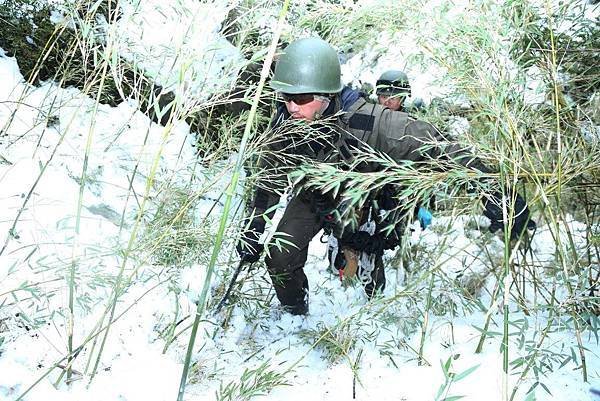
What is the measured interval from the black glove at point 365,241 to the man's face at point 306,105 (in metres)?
0.96

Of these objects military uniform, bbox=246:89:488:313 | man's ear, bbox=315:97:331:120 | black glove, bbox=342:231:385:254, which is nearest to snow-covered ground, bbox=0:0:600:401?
military uniform, bbox=246:89:488:313

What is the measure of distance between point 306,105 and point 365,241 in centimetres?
105

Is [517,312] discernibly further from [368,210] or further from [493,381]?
[368,210]

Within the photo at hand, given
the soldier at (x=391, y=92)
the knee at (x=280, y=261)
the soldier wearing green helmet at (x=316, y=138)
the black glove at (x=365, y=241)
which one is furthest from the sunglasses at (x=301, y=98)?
the soldier at (x=391, y=92)

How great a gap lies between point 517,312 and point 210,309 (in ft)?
4.99

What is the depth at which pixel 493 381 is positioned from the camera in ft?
5.99

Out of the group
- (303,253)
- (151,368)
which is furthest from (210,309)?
(151,368)

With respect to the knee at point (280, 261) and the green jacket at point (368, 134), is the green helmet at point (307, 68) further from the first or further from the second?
the knee at point (280, 261)

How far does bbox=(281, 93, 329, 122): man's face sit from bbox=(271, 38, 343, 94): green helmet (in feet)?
0.16

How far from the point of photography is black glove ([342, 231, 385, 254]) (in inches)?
130

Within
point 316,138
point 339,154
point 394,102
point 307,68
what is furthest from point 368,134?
point 394,102

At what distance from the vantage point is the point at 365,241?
130 inches

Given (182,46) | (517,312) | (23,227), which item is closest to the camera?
(182,46)

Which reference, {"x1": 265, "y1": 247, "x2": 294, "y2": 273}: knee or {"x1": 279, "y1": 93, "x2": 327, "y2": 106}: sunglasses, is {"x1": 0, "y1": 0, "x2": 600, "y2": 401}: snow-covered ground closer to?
{"x1": 265, "y1": 247, "x2": 294, "y2": 273}: knee
